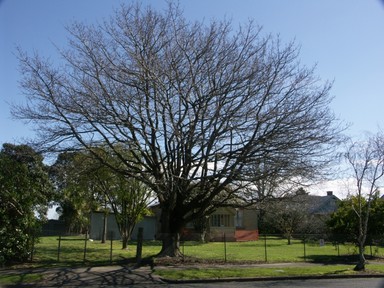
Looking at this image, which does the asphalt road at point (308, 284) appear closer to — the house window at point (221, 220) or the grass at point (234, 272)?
the grass at point (234, 272)

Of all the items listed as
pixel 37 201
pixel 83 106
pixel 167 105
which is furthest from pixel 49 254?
pixel 167 105

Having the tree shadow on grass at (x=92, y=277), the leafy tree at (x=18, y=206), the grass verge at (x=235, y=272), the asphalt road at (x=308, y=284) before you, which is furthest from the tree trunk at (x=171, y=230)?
the asphalt road at (x=308, y=284)

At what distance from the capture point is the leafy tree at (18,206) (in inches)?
795

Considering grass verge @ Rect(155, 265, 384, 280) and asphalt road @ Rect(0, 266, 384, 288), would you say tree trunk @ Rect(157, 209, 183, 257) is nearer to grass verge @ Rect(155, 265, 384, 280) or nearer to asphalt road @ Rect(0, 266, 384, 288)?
grass verge @ Rect(155, 265, 384, 280)

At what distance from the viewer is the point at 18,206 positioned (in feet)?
68.7

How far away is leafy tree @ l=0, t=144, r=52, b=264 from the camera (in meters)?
20.2

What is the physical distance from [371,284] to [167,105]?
10.9 metres

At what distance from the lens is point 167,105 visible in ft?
64.5

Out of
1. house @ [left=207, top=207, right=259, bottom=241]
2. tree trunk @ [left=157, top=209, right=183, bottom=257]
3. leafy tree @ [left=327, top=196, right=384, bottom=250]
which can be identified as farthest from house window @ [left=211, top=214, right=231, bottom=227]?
tree trunk @ [left=157, top=209, right=183, bottom=257]

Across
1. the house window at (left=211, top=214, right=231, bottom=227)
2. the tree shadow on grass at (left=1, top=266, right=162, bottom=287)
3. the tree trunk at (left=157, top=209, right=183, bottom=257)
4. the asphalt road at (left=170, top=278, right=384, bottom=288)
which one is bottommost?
the asphalt road at (left=170, top=278, right=384, bottom=288)

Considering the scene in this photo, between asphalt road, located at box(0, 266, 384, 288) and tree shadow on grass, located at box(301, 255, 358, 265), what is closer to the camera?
asphalt road, located at box(0, 266, 384, 288)

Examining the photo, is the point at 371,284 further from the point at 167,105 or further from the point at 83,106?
the point at 83,106

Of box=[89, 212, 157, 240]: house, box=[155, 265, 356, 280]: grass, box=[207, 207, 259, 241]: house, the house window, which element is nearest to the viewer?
box=[155, 265, 356, 280]: grass

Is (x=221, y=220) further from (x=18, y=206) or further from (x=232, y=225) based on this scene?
(x=18, y=206)
